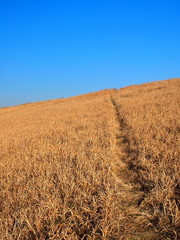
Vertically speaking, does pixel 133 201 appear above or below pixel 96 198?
below

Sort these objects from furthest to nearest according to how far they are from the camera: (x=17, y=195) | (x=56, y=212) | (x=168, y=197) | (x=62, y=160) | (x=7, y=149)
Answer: (x=7, y=149) < (x=62, y=160) < (x=17, y=195) < (x=168, y=197) < (x=56, y=212)

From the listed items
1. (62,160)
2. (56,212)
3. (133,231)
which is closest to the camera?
(133,231)

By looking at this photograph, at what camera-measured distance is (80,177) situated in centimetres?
346

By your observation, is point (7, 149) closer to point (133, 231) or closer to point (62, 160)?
point (62, 160)

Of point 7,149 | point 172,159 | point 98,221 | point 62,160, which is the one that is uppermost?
point 7,149

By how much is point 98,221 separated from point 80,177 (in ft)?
3.83

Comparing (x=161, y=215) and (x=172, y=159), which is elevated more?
(x=172, y=159)

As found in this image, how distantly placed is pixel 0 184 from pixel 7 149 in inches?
126

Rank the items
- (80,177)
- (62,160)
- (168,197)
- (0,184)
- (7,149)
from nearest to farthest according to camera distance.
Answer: (168,197)
(80,177)
(0,184)
(62,160)
(7,149)

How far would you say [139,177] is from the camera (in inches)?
143

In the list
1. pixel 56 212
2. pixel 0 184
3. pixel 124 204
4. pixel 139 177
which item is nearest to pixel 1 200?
pixel 0 184

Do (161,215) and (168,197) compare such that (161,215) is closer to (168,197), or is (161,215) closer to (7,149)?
(168,197)

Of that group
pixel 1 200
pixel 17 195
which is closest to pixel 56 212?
pixel 17 195

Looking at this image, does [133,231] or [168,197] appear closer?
[133,231]
